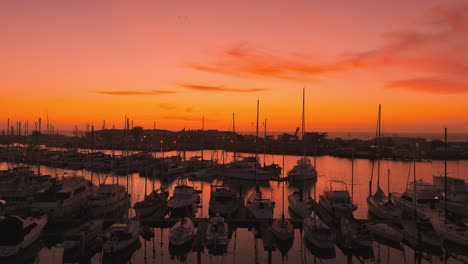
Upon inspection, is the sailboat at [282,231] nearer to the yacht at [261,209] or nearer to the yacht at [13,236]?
the yacht at [261,209]

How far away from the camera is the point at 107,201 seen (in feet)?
87.0

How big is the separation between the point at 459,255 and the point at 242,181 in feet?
85.2

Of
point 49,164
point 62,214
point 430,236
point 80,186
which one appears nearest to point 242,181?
point 80,186

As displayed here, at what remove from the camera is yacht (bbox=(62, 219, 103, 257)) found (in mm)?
18859

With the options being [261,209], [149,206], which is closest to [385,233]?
[261,209]

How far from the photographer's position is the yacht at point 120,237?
18.6m

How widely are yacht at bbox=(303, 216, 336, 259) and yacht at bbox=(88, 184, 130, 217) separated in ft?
46.6

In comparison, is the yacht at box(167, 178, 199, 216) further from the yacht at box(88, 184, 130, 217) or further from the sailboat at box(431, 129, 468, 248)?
the sailboat at box(431, 129, 468, 248)

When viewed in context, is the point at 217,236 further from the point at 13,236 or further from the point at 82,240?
the point at 13,236

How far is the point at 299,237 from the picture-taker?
21.9m

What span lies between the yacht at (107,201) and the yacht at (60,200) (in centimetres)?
122

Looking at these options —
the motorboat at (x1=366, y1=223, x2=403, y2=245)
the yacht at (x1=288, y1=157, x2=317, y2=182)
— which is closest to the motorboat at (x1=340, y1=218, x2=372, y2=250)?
the motorboat at (x1=366, y1=223, x2=403, y2=245)

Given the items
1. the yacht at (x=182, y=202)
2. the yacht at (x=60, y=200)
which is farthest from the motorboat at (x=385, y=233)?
the yacht at (x=60, y=200)

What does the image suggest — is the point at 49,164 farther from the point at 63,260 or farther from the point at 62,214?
the point at 63,260
